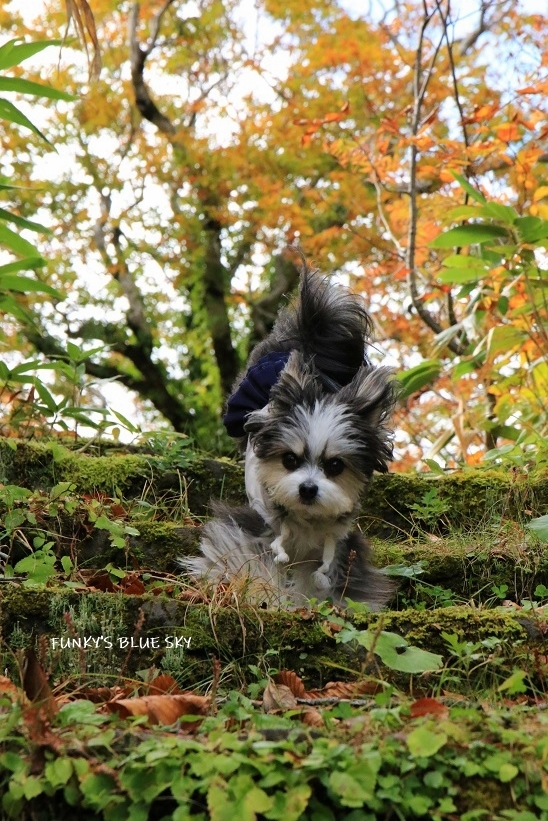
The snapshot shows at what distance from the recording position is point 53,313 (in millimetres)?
12680

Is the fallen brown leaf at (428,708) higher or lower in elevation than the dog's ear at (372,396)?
lower

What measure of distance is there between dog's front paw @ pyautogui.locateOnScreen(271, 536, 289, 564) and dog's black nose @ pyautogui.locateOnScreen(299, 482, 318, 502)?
306mm

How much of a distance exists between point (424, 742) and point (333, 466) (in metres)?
1.79

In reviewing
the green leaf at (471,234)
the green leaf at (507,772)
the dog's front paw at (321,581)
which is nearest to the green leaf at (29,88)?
the green leaf at (471,234)

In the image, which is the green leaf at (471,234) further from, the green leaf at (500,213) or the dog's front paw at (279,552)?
the dog's front paw at (279,552)

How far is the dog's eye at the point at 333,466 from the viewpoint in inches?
138

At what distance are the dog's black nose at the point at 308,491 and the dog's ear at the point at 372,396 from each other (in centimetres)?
41

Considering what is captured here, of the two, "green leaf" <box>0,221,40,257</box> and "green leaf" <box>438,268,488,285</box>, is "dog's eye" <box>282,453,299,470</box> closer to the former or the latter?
"green leaf" <box>0,221,40,257</box>

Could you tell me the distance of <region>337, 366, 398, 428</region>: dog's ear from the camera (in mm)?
3611

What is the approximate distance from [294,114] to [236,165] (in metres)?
1.28

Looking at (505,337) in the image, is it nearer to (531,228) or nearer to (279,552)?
(531,228)

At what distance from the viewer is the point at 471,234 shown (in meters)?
4.73

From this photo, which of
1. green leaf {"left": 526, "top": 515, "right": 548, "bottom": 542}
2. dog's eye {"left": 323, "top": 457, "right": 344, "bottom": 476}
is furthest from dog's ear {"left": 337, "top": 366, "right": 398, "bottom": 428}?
green leaf {"left": 526, "top": 515, "right": 548, "bottom": 542}

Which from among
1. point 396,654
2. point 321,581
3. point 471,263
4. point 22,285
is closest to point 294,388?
point 321,581
